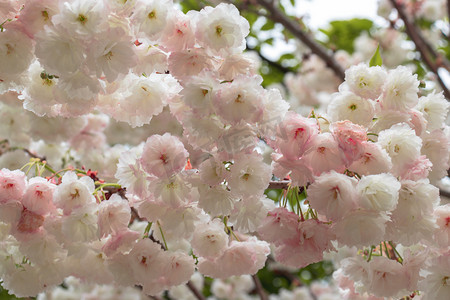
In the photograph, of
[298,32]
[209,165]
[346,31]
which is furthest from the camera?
[346,31]

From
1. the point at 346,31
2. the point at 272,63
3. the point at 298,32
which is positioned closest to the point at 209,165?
the point at 298,32

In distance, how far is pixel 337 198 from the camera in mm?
1451

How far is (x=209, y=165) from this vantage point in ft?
5.19

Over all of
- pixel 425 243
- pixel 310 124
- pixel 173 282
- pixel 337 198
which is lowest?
pixel 173 282

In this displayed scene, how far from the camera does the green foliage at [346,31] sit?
5750 mm

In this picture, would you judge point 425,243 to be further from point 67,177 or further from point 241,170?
point 67,177

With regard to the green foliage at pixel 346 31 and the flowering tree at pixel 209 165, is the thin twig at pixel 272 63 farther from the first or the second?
the flowering tree at pixel 209 165

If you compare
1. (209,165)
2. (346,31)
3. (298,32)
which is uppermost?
(209,165)

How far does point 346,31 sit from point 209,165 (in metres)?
4.74

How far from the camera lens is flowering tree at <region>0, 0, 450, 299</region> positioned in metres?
1.47

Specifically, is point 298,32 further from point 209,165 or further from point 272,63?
point 209,165

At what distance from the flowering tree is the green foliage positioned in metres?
3.84

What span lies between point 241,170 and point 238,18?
0.44 metres

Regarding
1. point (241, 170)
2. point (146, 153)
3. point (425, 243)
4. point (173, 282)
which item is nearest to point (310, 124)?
point (241, 170)
